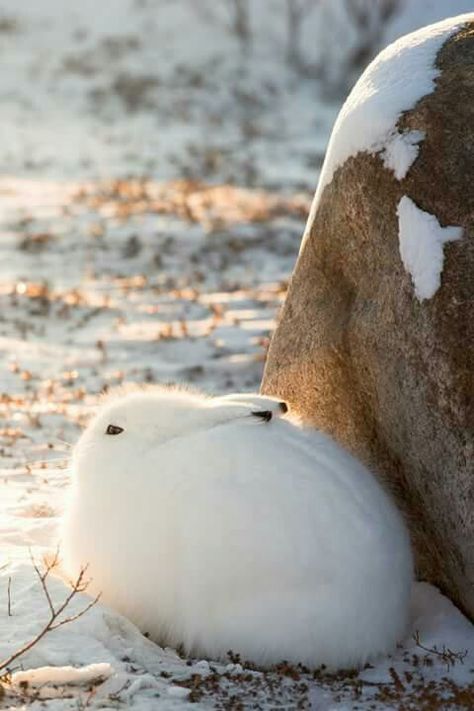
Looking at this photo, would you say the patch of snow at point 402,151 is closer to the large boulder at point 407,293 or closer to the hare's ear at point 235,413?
the large boulder at point 407,293

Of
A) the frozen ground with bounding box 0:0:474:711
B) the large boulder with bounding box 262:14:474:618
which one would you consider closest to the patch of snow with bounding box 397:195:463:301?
the large boulder with bounding box 262:14:474:618

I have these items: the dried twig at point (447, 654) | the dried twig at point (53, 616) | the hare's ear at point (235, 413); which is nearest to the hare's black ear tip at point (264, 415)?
the hare's ear at point (235, 413)

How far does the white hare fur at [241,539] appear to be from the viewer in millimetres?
4070

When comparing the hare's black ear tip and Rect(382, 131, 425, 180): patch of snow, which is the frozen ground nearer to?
the hare's black ear tip

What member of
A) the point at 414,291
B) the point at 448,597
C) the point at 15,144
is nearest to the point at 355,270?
the point at 414,291

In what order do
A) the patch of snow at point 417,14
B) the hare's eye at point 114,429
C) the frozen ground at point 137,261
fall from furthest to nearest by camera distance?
1. the patch of snow at point 417,14
2. the hare's eye at point 114,429
3. the frozen ground at point 137,261

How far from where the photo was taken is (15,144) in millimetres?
19125

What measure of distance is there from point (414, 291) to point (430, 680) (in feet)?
4.25

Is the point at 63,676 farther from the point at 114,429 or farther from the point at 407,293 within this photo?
the point at 407,293

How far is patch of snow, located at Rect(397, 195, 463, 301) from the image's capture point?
4242mm

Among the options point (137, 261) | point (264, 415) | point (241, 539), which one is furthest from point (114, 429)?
point (137, 261)

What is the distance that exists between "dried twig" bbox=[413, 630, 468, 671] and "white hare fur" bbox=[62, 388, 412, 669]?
0.36 feet

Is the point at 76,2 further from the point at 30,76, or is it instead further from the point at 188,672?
the point at 188,672

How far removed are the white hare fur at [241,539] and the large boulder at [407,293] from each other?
249 millimetres
